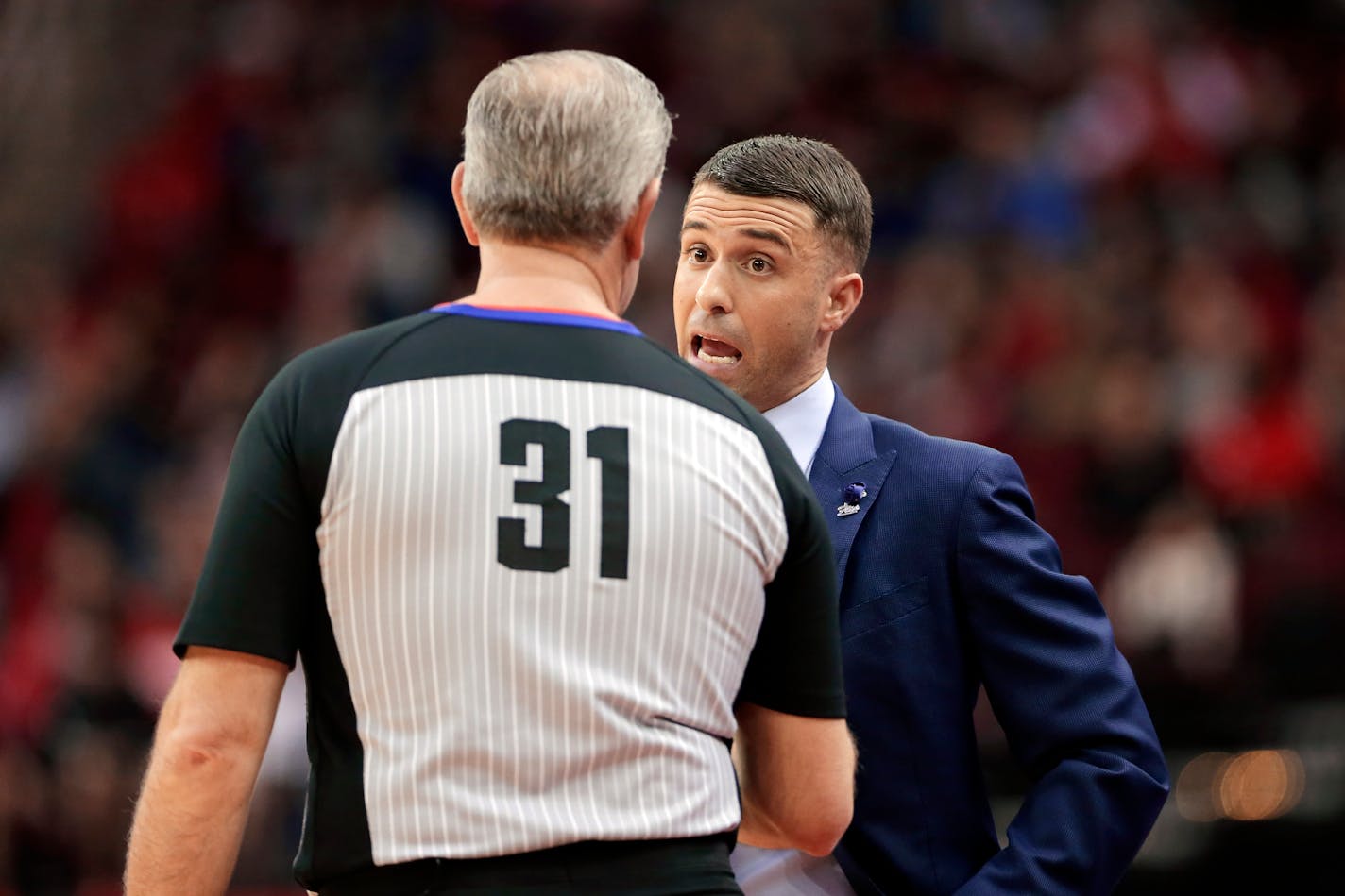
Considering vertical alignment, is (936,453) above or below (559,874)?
above

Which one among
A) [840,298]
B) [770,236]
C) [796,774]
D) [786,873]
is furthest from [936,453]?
[796,774]

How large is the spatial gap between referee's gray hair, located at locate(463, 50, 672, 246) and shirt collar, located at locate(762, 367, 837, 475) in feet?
3.21

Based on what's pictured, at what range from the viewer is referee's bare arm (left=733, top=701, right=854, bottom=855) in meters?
2.27

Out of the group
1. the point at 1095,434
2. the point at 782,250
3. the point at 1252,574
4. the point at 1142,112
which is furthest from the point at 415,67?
the point at 782,250

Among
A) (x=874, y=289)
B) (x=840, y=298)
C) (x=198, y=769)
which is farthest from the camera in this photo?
(x=874, y=289)

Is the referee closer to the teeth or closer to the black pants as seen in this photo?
the black pants

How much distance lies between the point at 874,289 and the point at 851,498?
7.09 metres

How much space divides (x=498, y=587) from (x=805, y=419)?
1.21m

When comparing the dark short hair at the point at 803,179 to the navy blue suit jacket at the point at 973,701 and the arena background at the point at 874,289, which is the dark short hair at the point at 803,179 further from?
the arena background at the point at 874,289

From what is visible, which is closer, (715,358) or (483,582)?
(483,582)

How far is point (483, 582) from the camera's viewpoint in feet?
6.69

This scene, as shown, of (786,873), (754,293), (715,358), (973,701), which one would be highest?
(754,293)

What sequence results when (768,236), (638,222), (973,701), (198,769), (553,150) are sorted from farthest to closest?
(768,236)
(973,701)
(638,222)
(553,150)
(198,769)

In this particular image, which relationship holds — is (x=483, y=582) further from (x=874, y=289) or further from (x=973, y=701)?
(x=874, y=289)
